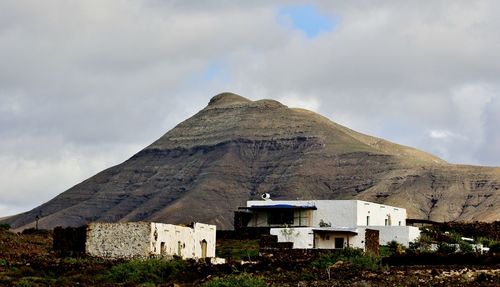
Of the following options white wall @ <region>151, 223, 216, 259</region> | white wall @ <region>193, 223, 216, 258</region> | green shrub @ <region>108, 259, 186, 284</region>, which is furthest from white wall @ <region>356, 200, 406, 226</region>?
green shrub @ <region>108, 259, 186, 284</region>

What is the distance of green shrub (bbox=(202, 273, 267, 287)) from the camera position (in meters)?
40.8

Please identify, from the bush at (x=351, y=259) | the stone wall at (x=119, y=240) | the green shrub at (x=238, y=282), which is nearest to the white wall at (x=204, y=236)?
the stone wall at (x=119, y=240)

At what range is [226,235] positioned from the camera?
76938mm

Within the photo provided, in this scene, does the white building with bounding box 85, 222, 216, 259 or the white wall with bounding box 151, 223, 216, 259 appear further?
the white wall with bounding box 151, 223, 216, 259

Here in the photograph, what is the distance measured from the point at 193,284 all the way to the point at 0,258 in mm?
13427

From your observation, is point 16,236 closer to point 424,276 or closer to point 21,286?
Result: point 21,286

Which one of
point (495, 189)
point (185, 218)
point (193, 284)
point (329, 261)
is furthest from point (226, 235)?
point (495, 189)

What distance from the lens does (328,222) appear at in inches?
2977

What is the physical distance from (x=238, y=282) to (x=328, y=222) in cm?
3481

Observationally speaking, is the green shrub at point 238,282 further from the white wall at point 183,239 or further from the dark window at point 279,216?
the dark window at point 279,216

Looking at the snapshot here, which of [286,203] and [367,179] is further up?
[367,179]

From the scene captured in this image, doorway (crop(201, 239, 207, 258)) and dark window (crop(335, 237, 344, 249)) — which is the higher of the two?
dark window (crop(335, 237, 344, 249))

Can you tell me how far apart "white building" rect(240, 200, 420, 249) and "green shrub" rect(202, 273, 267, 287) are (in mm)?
23374

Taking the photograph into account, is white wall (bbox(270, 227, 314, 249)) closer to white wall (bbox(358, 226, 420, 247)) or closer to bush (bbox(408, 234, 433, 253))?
white wall (bbox(358, 226, 420, 247))
